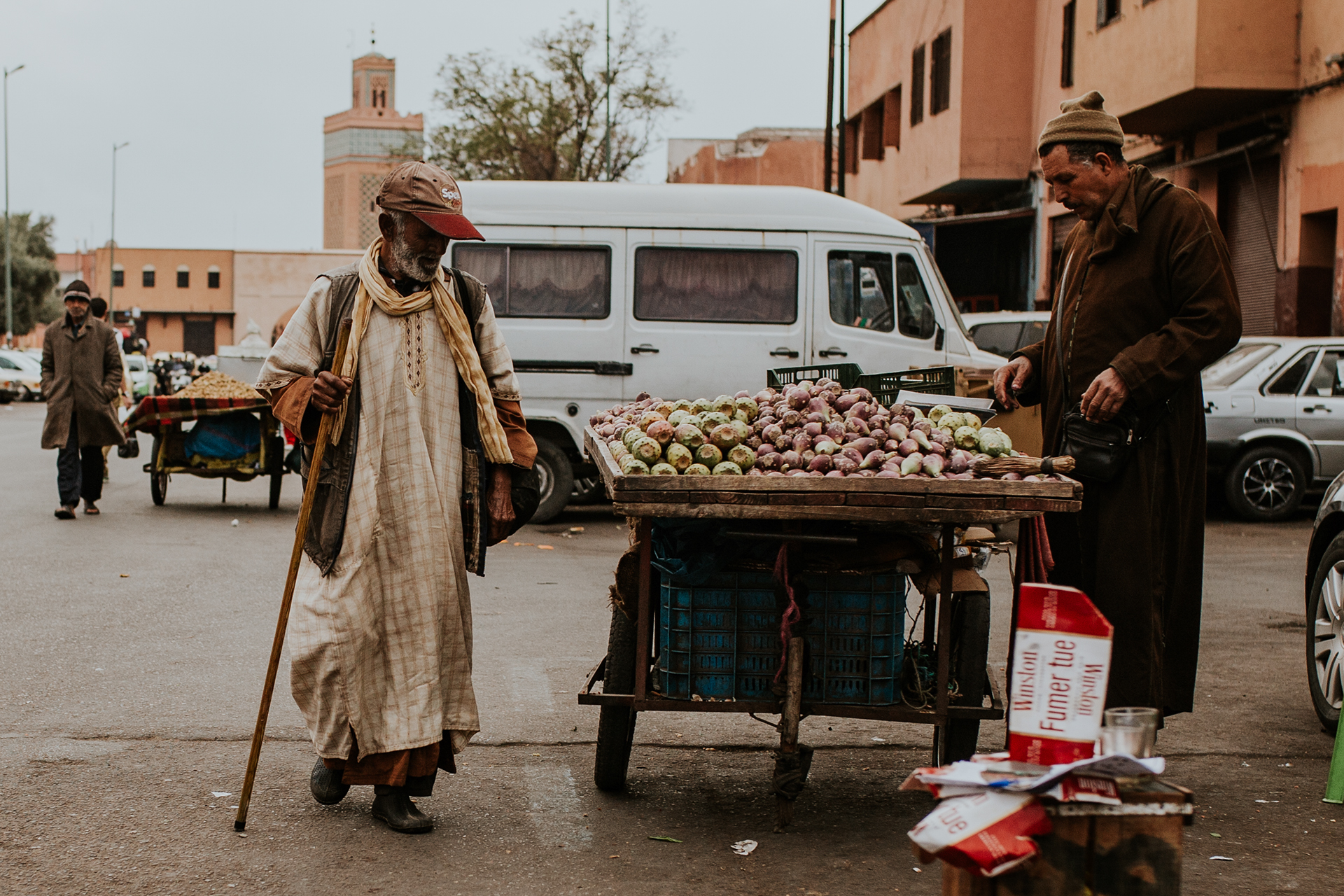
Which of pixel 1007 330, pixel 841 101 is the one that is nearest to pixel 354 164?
pixel 841 101

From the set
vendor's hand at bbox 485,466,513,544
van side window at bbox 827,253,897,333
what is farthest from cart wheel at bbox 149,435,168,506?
vendor's hand at bbox 485,466,513,544

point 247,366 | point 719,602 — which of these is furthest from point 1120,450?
point 247,366

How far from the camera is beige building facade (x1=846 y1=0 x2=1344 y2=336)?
54.4 feet

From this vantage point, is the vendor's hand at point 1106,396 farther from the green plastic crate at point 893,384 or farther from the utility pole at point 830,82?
the utility pole at point 830,82

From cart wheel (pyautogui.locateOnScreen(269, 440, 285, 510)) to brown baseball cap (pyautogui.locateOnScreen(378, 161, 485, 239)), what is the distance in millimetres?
8426

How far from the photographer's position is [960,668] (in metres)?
4.24

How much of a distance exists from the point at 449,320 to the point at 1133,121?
16.6 meters

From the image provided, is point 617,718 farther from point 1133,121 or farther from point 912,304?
point 1133,121

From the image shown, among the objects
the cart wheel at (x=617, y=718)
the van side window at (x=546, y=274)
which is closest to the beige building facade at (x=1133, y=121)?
the van side window at (x=546, y=274)

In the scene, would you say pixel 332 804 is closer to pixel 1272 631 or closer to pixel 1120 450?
pixel 1120 450

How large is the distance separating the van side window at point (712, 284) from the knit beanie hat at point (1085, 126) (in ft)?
24.6

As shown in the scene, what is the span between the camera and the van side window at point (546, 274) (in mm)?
11641

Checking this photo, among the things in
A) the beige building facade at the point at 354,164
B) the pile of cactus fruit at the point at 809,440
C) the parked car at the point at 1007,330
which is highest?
the beige building facade at the point at 354,164

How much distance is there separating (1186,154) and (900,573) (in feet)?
55.4
